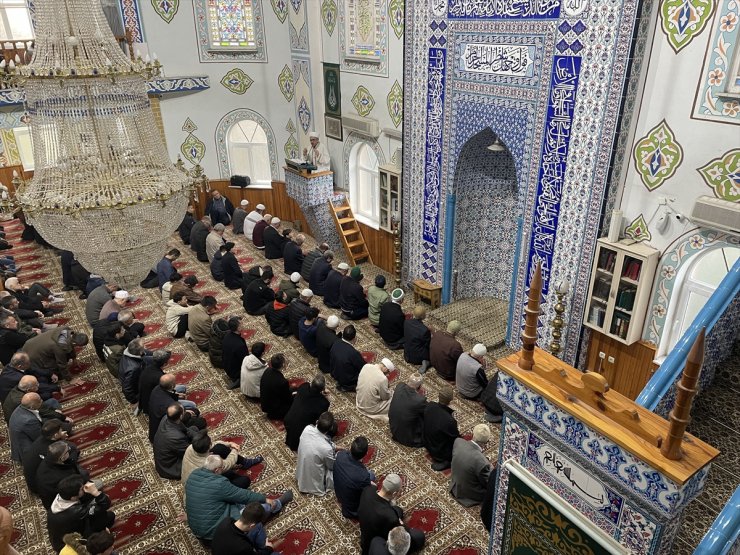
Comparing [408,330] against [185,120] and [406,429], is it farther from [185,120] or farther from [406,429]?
[185,120]

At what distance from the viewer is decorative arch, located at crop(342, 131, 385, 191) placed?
907 centimetres

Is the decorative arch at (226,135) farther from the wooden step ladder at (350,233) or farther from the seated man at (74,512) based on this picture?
the seated man at (74,512)

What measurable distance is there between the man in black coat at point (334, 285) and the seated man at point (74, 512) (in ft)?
15.1

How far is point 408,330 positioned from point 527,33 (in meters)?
3.64

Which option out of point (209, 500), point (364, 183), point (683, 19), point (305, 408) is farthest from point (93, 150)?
point (364, 183)

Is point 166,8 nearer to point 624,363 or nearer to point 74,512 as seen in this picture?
point 74,512

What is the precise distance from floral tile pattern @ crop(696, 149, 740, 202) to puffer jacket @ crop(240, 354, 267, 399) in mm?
4683

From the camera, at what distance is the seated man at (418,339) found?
680 centimetres

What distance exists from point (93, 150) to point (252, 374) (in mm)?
3071

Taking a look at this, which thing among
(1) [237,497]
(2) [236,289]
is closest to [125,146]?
(1) [237,497]

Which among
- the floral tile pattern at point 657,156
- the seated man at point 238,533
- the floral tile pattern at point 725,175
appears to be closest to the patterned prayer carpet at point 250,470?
the seated man at point 238,533

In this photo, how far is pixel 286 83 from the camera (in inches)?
445

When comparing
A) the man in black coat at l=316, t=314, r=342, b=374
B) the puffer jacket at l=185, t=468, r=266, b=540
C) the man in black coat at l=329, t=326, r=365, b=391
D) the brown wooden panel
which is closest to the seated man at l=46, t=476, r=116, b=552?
the puffer jacket at l=185, t=468, r=266, b=540

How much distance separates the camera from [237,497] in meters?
4.36
